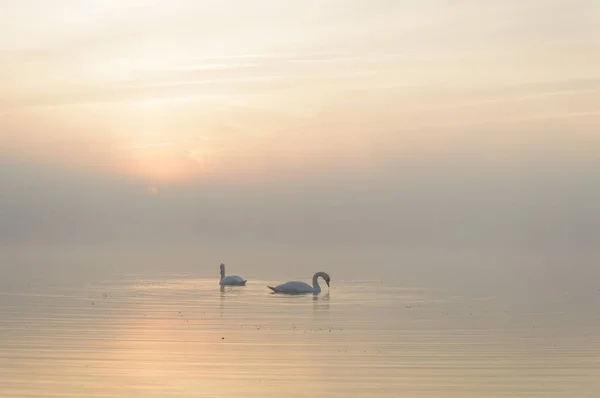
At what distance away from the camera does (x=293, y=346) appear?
80.5ft

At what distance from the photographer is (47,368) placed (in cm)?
2022

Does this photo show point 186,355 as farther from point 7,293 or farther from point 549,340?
point 7,293

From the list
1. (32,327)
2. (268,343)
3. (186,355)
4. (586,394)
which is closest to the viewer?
(586,394)

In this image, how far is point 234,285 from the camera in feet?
156

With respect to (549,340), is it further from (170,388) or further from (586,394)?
(170,388)

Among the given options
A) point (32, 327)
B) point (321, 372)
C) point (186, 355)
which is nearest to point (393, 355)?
point (321, 372)

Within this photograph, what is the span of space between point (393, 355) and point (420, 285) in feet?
91.7

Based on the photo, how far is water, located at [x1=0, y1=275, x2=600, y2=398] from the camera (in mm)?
18625

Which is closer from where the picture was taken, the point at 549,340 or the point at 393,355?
the point at 393,355

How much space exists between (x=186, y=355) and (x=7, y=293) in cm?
2162

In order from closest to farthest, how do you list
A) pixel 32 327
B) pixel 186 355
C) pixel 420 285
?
pixel 186 355, pixel 32 327, pixel 420 285

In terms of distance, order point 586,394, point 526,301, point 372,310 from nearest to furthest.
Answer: point 586,394 < point 372,310 < point 526,301

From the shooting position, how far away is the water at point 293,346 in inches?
733

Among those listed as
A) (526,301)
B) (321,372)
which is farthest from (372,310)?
(321,372)
